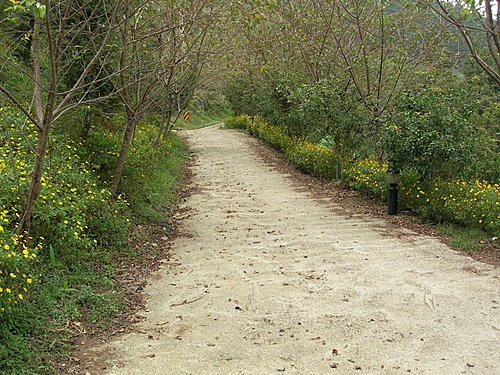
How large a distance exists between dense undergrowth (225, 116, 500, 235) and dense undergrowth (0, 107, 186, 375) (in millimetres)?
3933

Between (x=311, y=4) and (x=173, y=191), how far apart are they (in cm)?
532

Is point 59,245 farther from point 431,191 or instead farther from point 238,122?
point 238,122

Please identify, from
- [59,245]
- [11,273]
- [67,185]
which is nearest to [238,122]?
[67,185]

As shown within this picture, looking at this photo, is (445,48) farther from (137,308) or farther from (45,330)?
(45,330)

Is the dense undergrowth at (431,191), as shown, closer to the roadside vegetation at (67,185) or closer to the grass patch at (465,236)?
the grass patch at (465,236)

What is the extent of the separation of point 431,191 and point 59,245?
550cm

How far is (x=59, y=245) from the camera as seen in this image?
5.09 meters

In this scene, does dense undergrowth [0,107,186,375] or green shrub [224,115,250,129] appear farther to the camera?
green shrub [224,115,250,129]

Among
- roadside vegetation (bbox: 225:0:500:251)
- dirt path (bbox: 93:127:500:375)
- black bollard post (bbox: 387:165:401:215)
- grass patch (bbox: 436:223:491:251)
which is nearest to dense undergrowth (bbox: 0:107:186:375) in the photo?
dirt path (bbox: 93:127:500:375)

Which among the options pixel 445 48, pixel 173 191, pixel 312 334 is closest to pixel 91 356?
pixel 312 334

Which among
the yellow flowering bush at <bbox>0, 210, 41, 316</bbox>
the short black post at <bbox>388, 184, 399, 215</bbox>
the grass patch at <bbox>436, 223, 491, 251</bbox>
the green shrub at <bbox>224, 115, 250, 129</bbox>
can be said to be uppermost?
the green shrub at <bbox>224, 115, 250, 129</bbox>

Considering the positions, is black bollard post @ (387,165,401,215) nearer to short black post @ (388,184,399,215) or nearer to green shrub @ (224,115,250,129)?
short black post @ (388,184,399,215)

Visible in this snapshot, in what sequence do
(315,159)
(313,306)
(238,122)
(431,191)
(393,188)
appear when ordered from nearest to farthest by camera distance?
(313,306), (431,191), (393,188), (315,159), (238,122)

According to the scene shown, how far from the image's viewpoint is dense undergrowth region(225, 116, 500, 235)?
7070 millimetres
